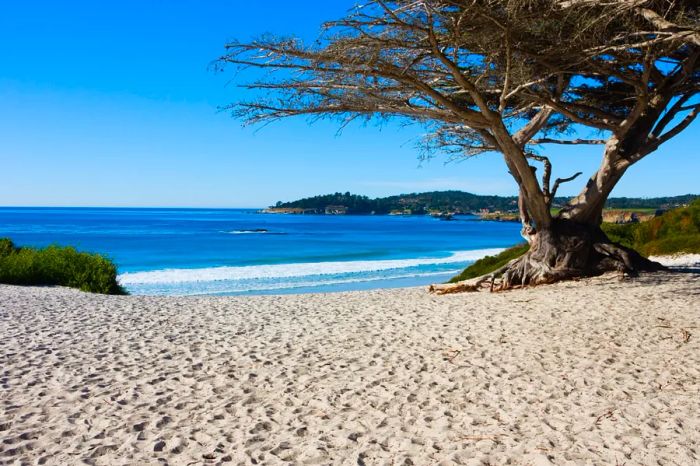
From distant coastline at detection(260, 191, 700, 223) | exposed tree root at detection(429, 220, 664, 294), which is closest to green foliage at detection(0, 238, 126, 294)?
exposed tree root at detection(429, 220, 664, 294)

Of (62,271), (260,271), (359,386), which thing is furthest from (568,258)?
(260,271)

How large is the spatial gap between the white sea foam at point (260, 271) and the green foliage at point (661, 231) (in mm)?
10598

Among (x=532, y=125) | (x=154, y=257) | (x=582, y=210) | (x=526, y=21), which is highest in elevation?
(x=526, y=21)

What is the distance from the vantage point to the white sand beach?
13.3ft

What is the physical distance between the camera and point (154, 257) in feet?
117

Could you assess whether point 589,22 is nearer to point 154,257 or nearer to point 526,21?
point 526,21

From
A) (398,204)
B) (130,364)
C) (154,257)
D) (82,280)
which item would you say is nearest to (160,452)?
(130,364)

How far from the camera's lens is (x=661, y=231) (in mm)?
Answer: 22984

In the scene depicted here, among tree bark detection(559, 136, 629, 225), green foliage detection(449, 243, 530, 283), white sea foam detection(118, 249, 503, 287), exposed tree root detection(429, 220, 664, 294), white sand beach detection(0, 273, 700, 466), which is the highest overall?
tree bark detection(559, 136, 629, 225)

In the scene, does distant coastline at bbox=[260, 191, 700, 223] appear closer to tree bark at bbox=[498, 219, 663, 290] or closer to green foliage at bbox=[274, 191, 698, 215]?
A: green foliage at bbox=[274, 191, 698, 215]

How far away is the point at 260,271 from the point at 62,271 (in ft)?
45.8

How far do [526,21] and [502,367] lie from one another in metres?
4.82

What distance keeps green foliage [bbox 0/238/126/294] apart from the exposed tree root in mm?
8127

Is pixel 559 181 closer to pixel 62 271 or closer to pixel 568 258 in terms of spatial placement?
pixel 568 258
